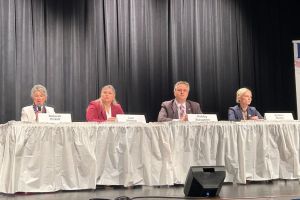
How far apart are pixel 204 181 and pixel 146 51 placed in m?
3.87

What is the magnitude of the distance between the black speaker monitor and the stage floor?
3.1 inches

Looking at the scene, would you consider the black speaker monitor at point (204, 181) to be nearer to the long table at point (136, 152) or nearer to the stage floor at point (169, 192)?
the stage floor at point (169, 192)

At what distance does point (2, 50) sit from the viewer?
577 centimetres

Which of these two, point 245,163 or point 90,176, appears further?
point 245,163

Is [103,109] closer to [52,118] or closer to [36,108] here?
[36,108]

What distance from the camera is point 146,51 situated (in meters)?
6.68

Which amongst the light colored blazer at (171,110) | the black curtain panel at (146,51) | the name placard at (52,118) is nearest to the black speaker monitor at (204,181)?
the name placard at (52,118)

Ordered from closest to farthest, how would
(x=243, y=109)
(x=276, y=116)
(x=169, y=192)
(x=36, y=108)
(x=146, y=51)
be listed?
1. (x=169, y=192)
2. (x=276, y=116)
3. (x=36, y=108)
4. (x=243, y=109)
5. (x=146, y=51)

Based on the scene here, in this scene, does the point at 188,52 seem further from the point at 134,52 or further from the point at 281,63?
the point at 281,63

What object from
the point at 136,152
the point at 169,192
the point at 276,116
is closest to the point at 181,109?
the point at 276,116

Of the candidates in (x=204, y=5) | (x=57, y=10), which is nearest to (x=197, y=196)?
(x=57, y=10)

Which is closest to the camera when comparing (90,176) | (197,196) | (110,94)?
(197,196)

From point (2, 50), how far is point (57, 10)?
0.99 meters

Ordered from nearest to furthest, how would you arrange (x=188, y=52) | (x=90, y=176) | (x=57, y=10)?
1. (x=90, y=176)
2. (x=57, y=10)
3. (x=188, y=52)
